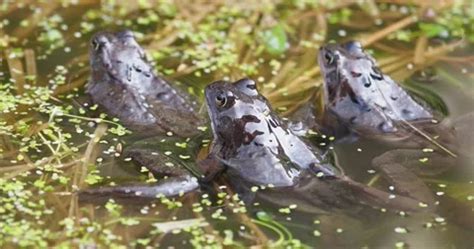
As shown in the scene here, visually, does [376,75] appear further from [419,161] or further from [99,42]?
[99,42]

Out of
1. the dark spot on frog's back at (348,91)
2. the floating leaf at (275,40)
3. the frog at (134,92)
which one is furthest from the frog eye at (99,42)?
the dark spot on frog's back at (348,91)

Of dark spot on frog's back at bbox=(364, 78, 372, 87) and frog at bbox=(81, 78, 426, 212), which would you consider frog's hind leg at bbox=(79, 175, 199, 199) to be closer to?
frog at bbox=(81, 78, 426, 212)

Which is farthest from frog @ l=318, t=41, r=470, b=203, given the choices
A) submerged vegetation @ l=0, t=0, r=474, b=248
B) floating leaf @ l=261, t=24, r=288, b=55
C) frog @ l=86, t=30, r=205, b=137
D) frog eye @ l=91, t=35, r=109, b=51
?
frog eye @ l=91, t=35, r=109, b=51

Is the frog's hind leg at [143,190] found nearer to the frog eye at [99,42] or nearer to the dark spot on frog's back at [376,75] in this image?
the frog eye at [99,42]

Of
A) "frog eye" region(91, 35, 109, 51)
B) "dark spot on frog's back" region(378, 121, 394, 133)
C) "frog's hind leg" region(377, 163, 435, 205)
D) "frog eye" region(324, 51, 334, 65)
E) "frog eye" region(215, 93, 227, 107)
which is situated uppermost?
"frog eye" region(91, 35, 109, 51)

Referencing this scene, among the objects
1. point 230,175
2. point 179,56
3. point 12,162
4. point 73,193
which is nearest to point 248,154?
point 230,175

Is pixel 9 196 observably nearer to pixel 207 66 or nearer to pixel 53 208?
pixel 53 208
